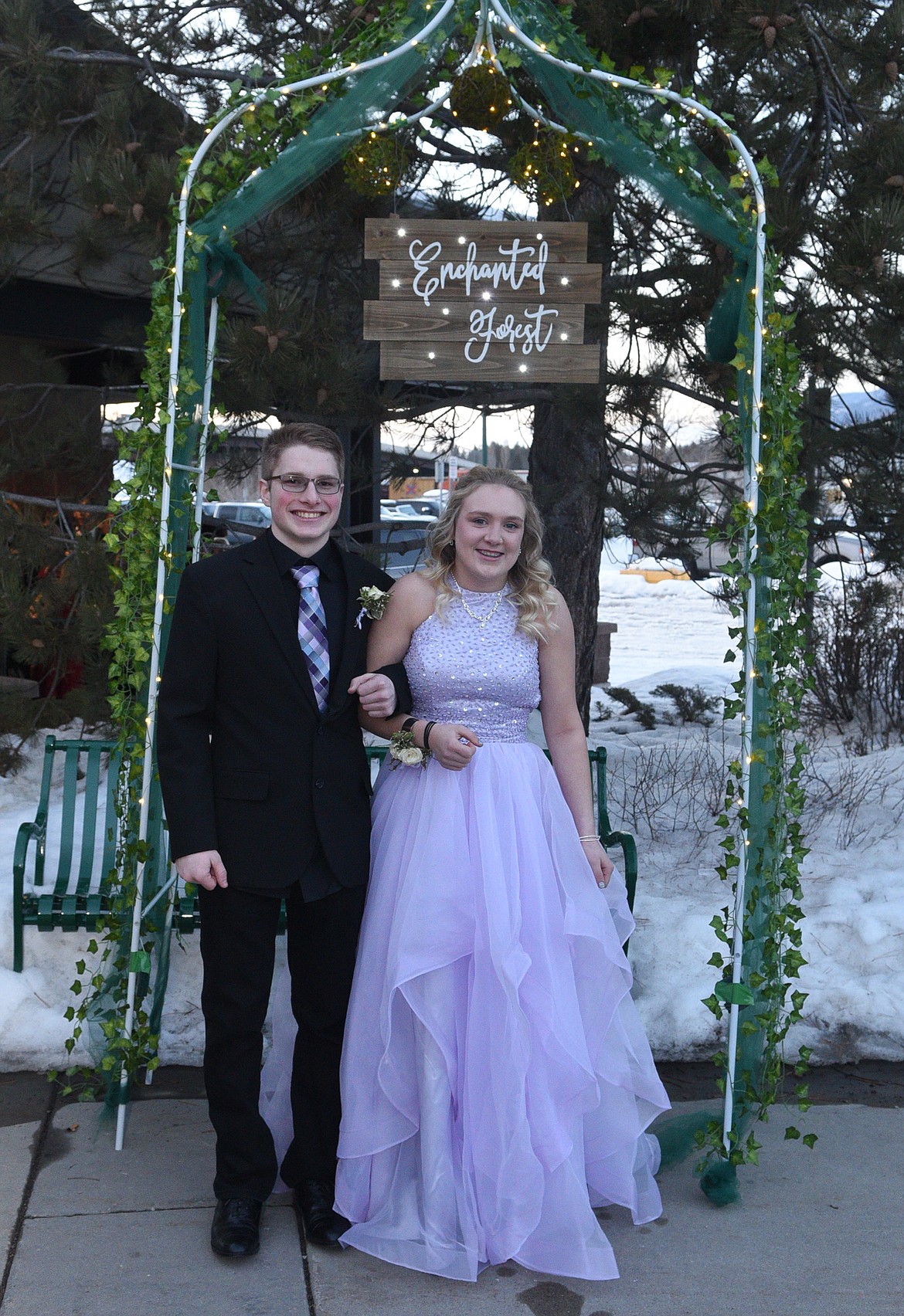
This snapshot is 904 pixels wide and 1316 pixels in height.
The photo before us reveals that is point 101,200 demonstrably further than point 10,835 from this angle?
No

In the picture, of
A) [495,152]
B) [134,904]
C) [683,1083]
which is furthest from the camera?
[495,152]

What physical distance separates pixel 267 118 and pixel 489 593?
140cm

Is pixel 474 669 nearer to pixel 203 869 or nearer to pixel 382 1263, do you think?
pixel 203 869

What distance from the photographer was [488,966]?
283 cm

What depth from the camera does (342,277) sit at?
554 cm

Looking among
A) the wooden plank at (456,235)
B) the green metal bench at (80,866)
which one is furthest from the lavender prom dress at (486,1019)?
the wooden plank at (456,235)

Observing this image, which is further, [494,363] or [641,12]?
[641,12]

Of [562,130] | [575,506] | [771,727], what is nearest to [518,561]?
[771,727]

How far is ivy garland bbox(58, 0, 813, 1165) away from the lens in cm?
316

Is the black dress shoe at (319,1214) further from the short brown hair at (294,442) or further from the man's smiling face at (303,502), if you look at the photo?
the short brown hair at (294,442)

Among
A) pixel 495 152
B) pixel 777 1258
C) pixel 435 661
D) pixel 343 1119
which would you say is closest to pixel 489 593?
pixel 435 661

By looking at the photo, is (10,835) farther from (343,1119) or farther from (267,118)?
(267,118)

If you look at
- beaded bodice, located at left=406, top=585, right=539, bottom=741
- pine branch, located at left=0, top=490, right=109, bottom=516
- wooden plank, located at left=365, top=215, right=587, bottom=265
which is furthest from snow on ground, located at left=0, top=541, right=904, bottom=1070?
wooden plank, located at left=365, top=215, right=587, bottom=265

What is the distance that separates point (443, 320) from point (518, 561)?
86 cm
